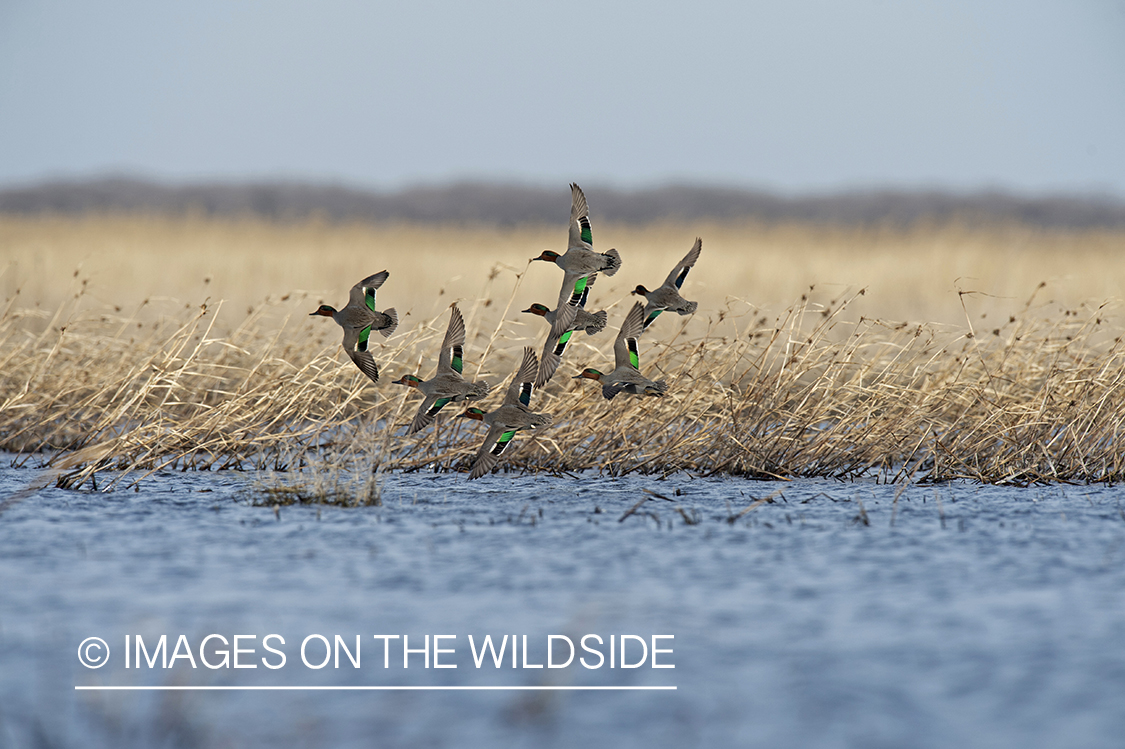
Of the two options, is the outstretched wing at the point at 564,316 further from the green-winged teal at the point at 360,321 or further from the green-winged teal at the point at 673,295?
the green-winged teal at the point at 360,321

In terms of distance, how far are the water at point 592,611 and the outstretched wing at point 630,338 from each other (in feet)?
3.34

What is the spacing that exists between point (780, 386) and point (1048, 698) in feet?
16.5

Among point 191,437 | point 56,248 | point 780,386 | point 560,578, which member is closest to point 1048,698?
point 560,578

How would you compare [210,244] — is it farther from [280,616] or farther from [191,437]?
[280,616]

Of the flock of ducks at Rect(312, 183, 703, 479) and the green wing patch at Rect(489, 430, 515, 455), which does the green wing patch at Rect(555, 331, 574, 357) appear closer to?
the flock of ducks at Rect(312, 183, 703, 479)

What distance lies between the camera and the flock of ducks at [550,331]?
676 centimetres

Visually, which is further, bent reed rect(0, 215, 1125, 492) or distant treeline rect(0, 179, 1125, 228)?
distant treeline rect(0, 179, 1125, 228)

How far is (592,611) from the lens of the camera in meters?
5.76

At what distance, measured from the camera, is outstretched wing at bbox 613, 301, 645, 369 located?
739 centimetres
